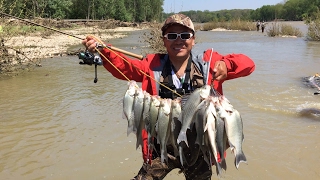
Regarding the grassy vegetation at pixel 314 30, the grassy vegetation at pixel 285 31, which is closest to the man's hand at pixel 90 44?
the grassy vegetation at pixel 314 30

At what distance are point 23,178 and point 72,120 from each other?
2.69 meters

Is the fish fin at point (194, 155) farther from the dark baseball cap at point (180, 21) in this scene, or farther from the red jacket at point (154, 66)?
the dark baseball cap at point (180, 21)

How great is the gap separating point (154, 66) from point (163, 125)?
64 centimetres

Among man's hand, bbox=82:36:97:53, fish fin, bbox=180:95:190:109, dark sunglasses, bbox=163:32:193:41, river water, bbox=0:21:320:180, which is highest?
dark sunglasses, bbox=163:32:193:41

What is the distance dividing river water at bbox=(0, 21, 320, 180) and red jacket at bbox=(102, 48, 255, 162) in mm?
2230

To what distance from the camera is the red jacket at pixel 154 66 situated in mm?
3043

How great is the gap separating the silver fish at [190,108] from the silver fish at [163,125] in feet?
0.59

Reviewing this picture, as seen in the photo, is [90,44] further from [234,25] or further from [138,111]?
[234,25]

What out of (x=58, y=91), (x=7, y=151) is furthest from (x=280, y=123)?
(x=58, y=91)

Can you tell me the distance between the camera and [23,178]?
4.78 metres

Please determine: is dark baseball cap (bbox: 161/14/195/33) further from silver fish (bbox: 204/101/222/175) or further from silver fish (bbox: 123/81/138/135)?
silver fish (bbox: 204/101/222/175)

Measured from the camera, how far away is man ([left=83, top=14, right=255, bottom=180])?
9.91ft

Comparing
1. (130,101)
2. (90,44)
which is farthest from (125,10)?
(130,101)

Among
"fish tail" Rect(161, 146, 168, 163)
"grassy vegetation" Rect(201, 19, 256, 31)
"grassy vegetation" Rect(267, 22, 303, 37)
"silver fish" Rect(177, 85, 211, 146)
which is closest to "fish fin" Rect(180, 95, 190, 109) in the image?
"silver fish" Rect(177, 85, 211, 146)
